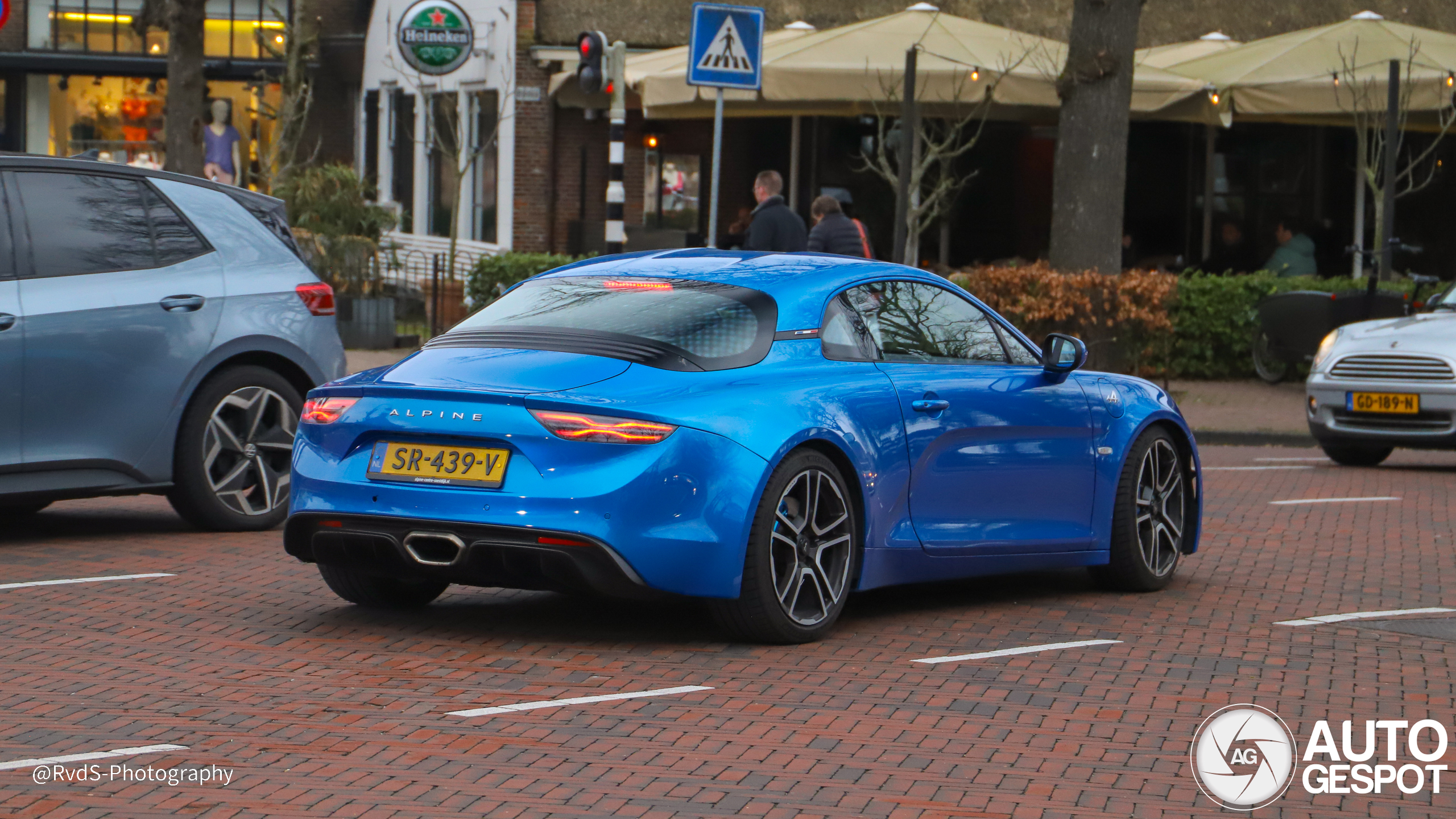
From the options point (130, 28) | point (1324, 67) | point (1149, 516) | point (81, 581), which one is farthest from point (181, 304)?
point (130, 28)

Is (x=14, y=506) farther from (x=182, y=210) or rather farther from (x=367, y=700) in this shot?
(x=367, y=700)

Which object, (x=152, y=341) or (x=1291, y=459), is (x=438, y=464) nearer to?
(x=152, y=341)

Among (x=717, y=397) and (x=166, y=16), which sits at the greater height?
(x=166, y=16)

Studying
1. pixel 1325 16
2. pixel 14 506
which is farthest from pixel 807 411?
pixel 1325 16

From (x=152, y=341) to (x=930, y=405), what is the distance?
3608 millimetres

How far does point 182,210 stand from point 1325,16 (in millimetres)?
24447

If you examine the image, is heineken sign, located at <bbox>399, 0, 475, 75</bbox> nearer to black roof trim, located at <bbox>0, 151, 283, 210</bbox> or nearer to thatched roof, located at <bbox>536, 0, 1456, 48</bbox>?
thatched roof, located at <bbox>536, 0, 1456, 48</bbox>

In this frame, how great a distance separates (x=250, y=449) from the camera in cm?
905

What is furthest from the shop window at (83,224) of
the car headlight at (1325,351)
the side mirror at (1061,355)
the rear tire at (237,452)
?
the car headlight at (1325,351)

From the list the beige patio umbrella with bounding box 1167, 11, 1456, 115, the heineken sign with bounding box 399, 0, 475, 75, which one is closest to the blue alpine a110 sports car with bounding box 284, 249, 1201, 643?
the beige patio umbrella with bounding box 1167, 11, 1456, 115

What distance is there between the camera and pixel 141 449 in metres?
8.55

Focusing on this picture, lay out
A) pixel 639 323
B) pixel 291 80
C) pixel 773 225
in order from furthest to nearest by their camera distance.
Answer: pixel 291 80
pixel 773 225
pixel 639 323

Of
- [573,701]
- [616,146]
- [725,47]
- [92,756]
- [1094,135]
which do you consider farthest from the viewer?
[1094,135]

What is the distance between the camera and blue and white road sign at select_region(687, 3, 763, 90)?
14.1m
